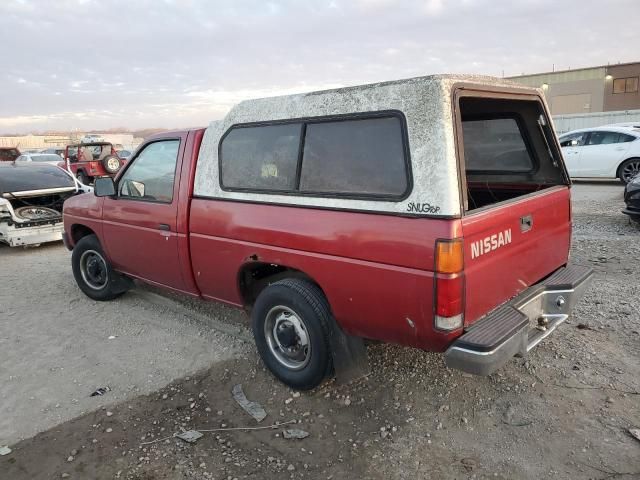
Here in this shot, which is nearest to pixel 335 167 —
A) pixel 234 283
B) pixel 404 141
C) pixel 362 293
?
pixel 404 141

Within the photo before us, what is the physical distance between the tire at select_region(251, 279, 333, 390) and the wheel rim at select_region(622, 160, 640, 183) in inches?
476

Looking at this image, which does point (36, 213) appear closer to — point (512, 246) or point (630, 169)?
point (512, 246)

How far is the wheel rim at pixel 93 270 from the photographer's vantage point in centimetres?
538

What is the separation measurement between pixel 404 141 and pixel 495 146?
72.0 inches

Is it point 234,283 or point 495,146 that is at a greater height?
point 495,146

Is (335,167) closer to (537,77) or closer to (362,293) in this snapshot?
(362,293)

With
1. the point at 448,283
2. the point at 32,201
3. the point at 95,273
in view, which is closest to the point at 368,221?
the point at 448,283

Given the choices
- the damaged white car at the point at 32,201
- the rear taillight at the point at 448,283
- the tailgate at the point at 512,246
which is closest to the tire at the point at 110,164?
the damaged white car at the point at 32,201

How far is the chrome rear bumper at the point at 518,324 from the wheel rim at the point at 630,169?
10590mm

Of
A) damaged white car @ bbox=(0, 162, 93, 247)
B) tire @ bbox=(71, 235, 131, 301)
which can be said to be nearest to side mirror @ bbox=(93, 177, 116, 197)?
tire @ bbox=(71, 235, 131, 301)

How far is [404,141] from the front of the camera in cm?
271

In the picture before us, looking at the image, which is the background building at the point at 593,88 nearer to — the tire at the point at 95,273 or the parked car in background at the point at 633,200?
the parked car in background at the point at 633,200

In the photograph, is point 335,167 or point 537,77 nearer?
point 335,167

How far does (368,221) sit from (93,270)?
3.93m
